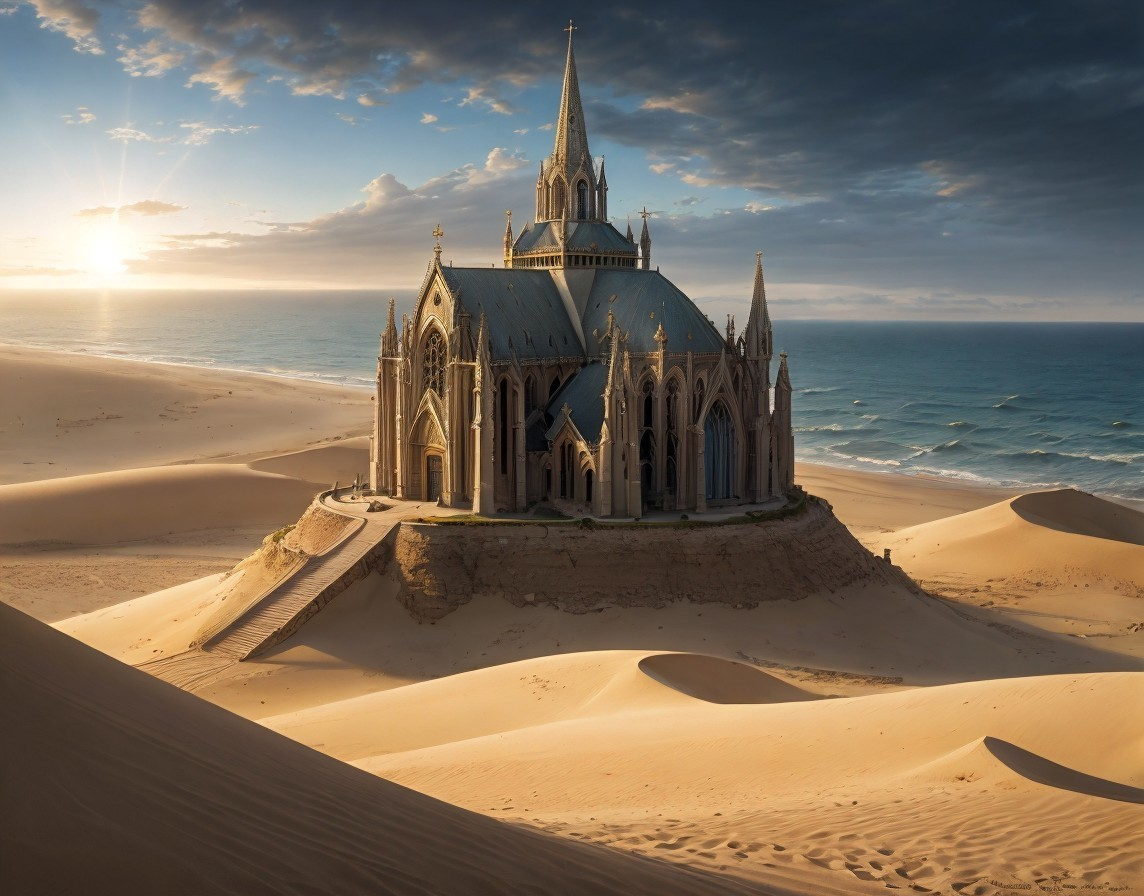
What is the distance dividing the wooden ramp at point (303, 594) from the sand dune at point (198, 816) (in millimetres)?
21033

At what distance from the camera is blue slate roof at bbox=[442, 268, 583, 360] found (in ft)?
134

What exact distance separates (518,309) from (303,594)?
14.4m

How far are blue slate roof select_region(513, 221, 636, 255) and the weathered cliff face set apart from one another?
1480 cm

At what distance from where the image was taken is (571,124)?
47.1 metres

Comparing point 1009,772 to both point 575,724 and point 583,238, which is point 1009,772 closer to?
point 575,724

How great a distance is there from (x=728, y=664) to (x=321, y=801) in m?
17.7

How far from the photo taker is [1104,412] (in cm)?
12038

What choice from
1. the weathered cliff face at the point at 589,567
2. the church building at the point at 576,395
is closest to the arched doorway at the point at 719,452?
the church building at the point at 576,395

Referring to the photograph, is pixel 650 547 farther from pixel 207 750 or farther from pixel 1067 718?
pixel 207 750

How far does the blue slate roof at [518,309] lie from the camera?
1612 inches

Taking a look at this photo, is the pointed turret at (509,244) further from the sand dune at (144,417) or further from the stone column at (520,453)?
the sand dune at (144,417)

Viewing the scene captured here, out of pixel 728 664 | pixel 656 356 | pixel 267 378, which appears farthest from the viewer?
pixel 267 378

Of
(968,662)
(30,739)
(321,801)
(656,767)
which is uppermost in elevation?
(30,739)

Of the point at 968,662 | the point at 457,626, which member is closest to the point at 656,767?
the point at 457,626
